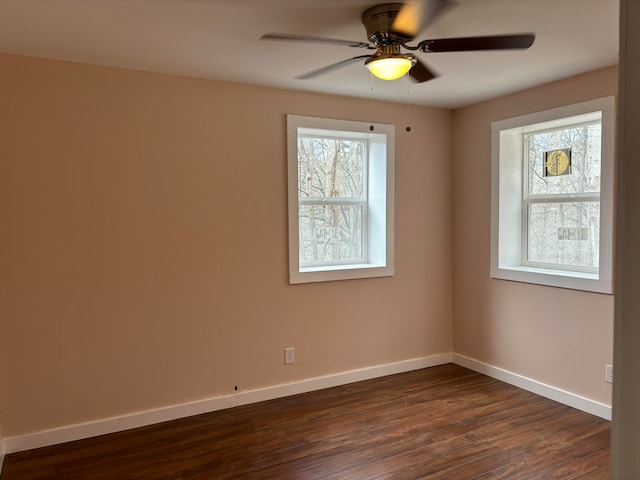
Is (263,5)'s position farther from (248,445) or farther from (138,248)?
(248,445)

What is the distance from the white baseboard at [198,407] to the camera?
9.23 ft

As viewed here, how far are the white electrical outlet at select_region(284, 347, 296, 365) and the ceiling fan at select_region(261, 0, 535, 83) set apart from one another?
222cm

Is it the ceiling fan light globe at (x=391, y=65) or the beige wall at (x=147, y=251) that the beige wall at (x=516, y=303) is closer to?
the beige wall at (x=147, y=251)

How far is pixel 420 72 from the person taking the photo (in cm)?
239

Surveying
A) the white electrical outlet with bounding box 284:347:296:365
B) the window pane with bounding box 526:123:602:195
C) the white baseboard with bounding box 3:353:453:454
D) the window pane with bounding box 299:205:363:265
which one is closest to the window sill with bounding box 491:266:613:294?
the window pane with bounding box 526:123:602:195

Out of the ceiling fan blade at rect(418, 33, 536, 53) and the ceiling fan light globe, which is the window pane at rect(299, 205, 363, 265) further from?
the ceiling fan blade at rect(418, 33, 536, 53)

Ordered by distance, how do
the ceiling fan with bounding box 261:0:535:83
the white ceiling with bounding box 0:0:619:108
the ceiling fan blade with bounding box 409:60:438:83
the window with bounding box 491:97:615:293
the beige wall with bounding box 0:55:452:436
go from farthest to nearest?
the window with bounding box 491:97:615:293 < the beige wall with bounding box 0:55:452:436 < the ceiling fan blade with bounding box 409:60:438:83 < the white ceiling with bounding box 0:0:619:108 < the ceiling fan with bounding box 261:0:535:83

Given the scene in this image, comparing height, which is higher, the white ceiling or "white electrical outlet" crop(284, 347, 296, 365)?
the white ceiling

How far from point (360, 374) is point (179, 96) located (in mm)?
2603

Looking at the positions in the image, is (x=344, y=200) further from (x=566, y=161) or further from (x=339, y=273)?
(x=566, y=161)

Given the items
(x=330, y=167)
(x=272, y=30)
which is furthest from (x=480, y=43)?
(x=330, y=167)

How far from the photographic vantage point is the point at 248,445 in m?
2.81

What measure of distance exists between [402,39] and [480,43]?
361 millimetres

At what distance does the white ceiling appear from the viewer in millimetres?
2061
